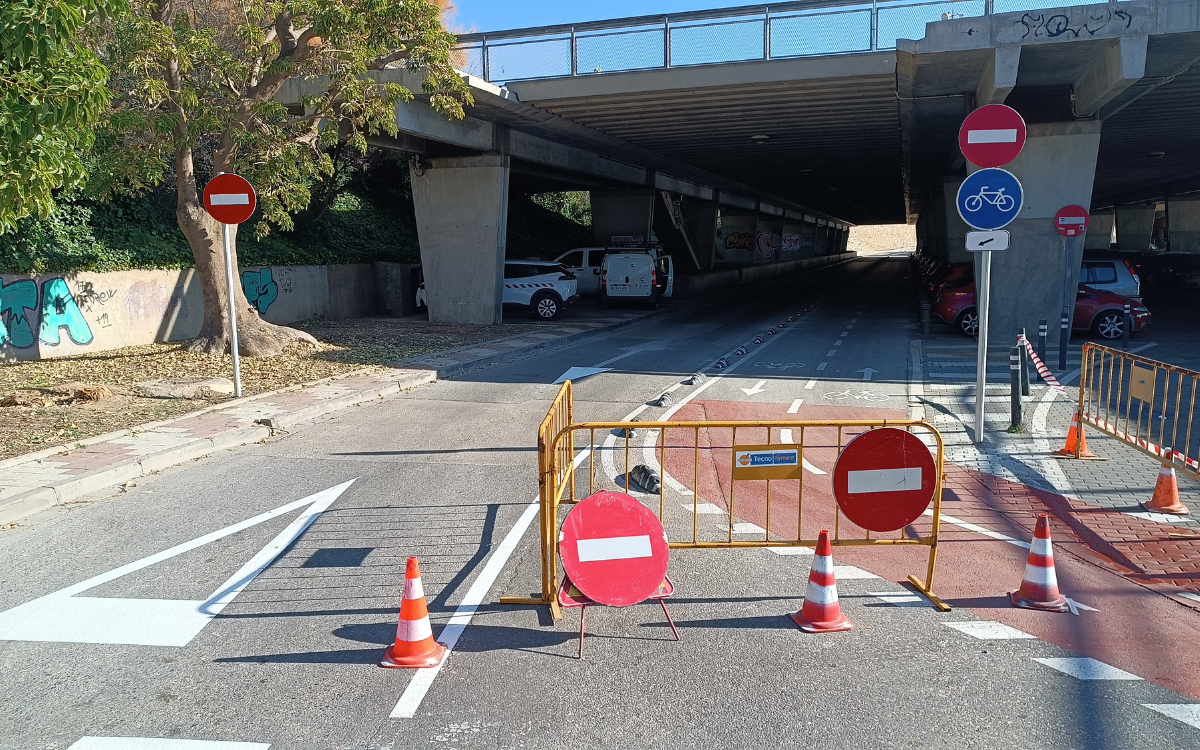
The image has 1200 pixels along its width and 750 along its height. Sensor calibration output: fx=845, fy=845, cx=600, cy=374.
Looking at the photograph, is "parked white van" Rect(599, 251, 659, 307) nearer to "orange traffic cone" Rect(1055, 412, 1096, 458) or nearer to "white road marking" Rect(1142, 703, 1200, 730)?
"orange traffic cone" Rect(1055, 412, 1096, 458)

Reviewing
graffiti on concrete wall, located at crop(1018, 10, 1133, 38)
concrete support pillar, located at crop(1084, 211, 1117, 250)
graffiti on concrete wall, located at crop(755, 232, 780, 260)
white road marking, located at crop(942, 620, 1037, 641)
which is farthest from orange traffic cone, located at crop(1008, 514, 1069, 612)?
concrete support pillar, located at crop(1084, 211, 1117, 250)

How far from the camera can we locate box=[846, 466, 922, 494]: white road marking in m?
5.37

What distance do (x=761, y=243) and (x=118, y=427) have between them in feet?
200

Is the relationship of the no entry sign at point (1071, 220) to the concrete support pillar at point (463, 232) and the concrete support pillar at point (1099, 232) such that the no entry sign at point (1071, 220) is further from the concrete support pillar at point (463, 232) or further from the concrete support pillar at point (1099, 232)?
the concrete support pillar at point (1099, 232)

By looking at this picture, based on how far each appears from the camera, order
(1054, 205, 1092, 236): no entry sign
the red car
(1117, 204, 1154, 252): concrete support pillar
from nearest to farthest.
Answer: (1054, 205, 1092, 236): no entry sign, the red car, (1117, 204, 1154, 252): concrete support pillar

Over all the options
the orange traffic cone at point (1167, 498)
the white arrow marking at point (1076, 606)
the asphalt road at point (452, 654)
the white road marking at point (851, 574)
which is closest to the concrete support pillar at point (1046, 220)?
the orange traffic cone at point (1167, 498)

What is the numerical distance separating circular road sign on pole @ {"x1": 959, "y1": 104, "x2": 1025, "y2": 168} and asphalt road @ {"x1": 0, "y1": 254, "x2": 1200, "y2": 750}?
3864mm

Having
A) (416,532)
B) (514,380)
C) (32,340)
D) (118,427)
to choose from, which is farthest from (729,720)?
(32,340)

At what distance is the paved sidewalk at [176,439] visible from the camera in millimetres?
7312

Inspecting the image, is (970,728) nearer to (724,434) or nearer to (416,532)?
(416,532)

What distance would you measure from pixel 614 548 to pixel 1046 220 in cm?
1561

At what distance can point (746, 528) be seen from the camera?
21.9ft

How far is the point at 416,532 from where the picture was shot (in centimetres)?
653

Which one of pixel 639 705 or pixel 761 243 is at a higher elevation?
pixel 761 243
